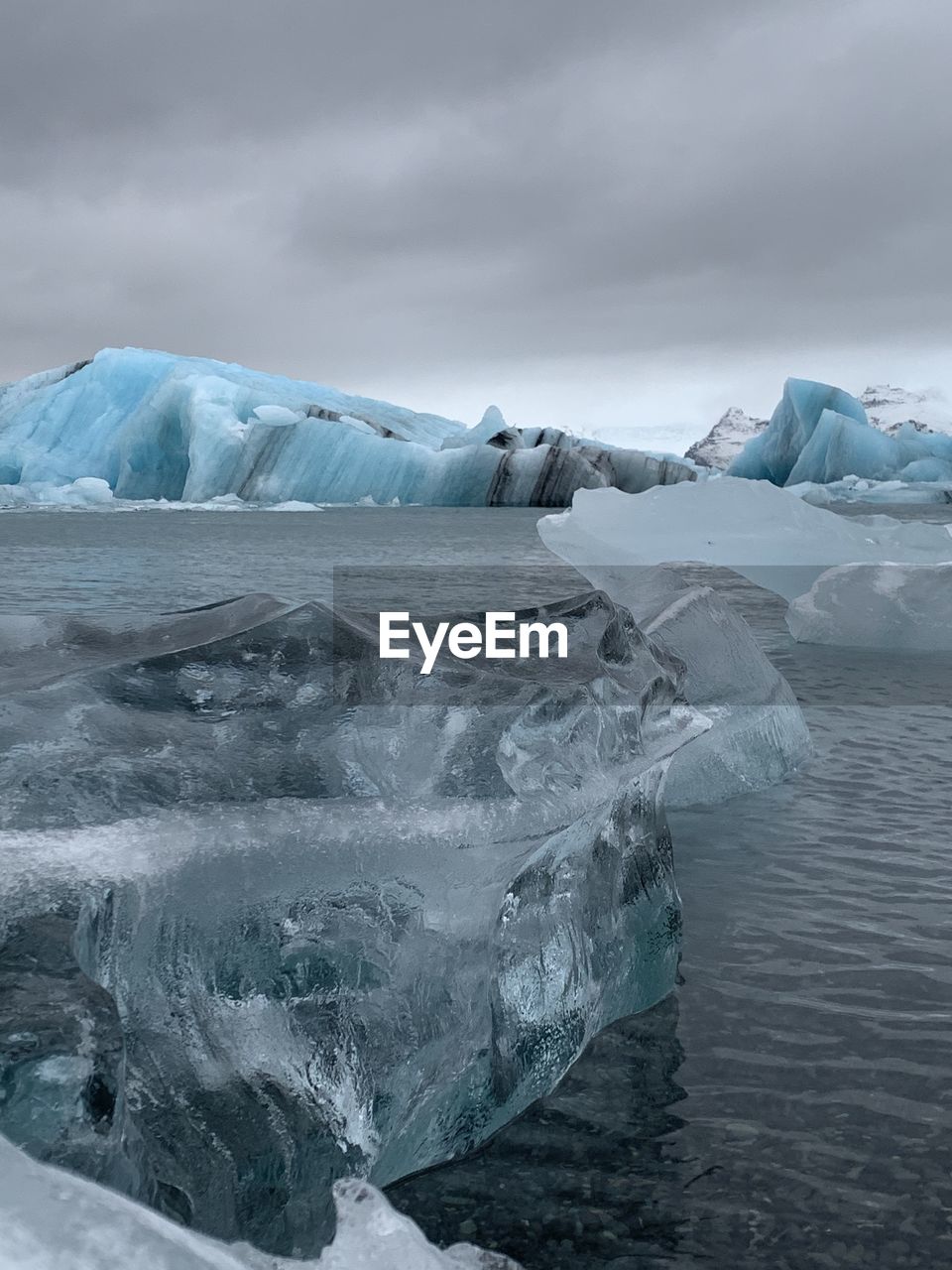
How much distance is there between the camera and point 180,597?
1393 cm

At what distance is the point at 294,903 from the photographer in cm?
211

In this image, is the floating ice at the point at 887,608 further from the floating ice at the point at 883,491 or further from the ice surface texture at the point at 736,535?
the floating ice at the point at 883,491

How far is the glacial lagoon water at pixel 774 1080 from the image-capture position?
6.59 feet

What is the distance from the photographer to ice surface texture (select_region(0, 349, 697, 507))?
36.1 m

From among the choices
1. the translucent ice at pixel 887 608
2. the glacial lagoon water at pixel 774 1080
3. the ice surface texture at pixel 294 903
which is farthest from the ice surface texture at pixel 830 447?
the ice surface texture at pixel 294 903

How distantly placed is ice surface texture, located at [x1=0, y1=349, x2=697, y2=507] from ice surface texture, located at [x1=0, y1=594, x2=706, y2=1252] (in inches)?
1325

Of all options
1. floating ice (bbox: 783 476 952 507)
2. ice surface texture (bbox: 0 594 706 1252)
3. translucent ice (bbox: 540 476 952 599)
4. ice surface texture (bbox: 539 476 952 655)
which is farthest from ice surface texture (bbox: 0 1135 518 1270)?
floating ice (bbox: 783 476 952 507)

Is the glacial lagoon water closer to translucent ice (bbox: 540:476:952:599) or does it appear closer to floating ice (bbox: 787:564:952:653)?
floating ice (bbox: 787:564:952:653)

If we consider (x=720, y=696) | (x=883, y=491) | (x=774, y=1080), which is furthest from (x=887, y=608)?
(x=883, y=491)

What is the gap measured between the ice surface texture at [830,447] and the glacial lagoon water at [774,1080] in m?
37.5

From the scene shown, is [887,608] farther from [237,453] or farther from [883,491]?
[883,491]

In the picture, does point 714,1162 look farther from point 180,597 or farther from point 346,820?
point 180,597

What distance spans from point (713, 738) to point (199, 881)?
9.58 ft

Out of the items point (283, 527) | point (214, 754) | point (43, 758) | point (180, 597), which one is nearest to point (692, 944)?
point (214, 754)
